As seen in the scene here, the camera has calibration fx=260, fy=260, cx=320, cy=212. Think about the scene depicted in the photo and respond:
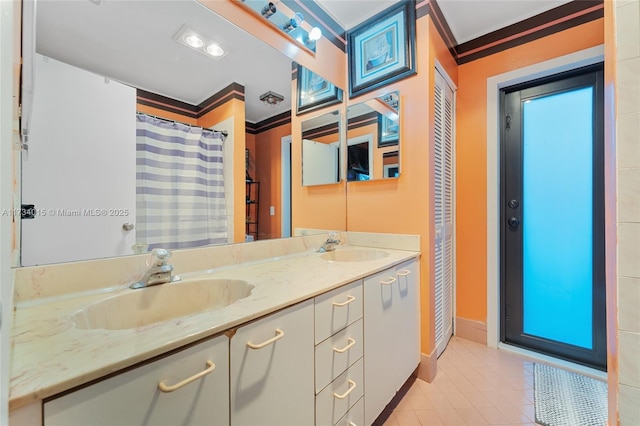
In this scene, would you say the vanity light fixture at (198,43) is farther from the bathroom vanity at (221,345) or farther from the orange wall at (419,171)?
the orange wall at (419,171)

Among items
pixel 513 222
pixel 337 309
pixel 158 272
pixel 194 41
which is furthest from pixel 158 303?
pixel 513 222

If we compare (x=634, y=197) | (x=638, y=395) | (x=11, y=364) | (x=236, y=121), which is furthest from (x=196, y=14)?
(x=638, y=395)

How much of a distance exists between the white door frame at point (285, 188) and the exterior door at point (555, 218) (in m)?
1.67

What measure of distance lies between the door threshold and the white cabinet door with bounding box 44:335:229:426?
2195 mm

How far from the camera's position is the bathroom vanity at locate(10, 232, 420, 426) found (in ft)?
1.52

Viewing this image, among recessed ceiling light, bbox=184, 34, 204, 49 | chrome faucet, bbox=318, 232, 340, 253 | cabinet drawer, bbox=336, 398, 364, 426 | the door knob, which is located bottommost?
cabinet drawer, bbox=336, 398, 364, 426

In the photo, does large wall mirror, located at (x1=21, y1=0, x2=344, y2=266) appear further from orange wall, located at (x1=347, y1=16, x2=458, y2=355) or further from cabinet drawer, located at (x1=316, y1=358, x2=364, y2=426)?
orange wall, located at (x1=347, y1=16, x2=458, y2=355)

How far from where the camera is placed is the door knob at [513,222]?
1973mm

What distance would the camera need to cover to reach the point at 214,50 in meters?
1.21

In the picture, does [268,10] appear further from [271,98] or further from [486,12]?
[486,12]

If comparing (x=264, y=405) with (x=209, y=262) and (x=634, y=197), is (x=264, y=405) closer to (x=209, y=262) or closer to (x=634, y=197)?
(x=209, y=262)

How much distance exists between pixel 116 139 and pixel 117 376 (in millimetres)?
815

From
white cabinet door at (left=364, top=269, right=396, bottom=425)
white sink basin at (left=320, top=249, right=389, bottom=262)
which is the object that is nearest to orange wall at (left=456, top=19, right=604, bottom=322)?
white sink basin at (left=320, top=249, right=389, bottom=262)

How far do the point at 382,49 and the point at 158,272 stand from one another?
6.38 feet
